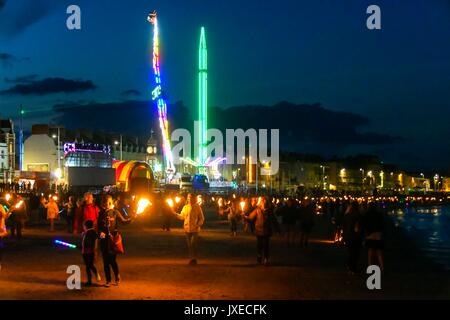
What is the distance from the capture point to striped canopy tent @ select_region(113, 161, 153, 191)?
71625 mm

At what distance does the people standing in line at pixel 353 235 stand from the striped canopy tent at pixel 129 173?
5625 centimetres

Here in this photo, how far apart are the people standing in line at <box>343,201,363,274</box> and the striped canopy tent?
56246 mm

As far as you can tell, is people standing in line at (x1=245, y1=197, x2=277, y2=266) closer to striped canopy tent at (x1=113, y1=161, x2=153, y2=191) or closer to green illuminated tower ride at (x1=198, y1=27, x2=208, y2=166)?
striped canopy tent at (x1=113, y1=161, x2=153, y2=191)

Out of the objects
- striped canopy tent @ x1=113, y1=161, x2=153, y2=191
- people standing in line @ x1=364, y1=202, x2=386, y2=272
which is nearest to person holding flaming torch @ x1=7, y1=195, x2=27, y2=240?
people standing in line @ x1=364, y1=202, x2=386, y2=272

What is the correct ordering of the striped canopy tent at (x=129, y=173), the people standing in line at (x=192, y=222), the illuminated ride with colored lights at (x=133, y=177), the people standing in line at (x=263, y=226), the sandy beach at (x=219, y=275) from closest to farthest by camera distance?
the sandy beach at (x=219, y=275), the people standing in line at (x=192, y=222), the people standing in line at (x=263, y=226), the illuminated ride with colored lights at (x=133, y=177), the striped canopy tent at (x=129, y=173)

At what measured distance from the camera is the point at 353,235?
621 inches

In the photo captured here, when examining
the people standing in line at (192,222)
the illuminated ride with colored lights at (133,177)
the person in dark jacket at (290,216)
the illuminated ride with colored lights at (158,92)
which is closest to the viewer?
the people standing in line at (192,222)

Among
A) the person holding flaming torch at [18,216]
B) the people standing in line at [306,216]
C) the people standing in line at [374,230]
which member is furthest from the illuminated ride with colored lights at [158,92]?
the people standing in line at [374,230]

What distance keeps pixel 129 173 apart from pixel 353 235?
57.6m

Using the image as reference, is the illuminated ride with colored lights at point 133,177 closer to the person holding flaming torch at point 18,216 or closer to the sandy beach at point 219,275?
the person holding flaming torch at point 18,216

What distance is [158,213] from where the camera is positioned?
1683 inches

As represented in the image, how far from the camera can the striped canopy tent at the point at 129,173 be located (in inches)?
2820
